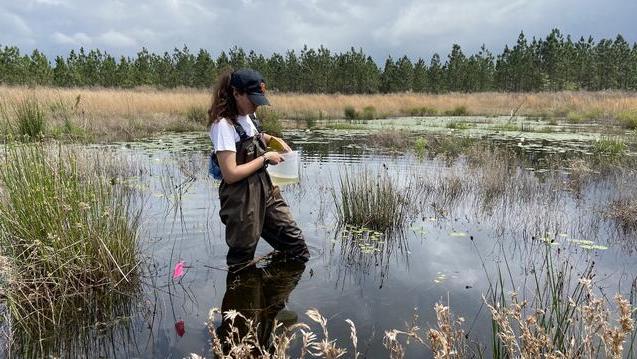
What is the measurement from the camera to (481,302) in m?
4.34

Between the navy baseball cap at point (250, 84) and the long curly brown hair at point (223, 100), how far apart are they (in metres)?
0.06

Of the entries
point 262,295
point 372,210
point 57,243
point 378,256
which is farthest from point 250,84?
point 372,210

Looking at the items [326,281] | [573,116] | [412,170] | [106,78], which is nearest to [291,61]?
[106,78]

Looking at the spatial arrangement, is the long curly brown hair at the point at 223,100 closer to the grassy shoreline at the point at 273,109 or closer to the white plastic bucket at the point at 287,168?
the white plastic bucket at the point at 287,168

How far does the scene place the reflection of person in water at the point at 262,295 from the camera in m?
3.80

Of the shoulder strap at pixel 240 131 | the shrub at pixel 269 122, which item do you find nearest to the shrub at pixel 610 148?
the shrub at pixel 269 122

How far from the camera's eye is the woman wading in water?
3979 millimetres

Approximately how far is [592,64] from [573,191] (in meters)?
66.8

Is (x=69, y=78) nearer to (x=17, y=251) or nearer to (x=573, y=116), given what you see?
(x=573, y=116)

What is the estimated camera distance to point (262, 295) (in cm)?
432

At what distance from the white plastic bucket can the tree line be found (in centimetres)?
4957

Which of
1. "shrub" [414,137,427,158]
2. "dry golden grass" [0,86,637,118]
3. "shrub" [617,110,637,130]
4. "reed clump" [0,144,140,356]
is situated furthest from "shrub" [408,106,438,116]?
"reed clump" [0,144,140,356]

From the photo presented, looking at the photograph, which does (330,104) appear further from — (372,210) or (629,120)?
(372,210)

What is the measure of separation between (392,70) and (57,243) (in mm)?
62963
